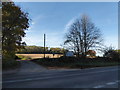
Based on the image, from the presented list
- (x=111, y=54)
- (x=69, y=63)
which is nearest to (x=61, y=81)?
(x=69, y=63)

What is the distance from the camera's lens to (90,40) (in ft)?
95.1

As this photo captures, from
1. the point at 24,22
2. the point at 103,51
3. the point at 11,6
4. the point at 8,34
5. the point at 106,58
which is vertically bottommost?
the point at 106,58

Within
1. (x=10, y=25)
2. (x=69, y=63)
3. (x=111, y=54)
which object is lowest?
(x=69, y=63)

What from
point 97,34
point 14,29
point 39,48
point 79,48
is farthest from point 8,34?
point 39,48

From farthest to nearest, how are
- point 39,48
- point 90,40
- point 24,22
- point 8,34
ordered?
point 39,48
point 90,40
point 24,22
point 8,34

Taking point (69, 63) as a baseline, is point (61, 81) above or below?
above

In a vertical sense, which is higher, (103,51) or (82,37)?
(82,37)

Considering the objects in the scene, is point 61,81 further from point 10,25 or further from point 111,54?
point 111,54

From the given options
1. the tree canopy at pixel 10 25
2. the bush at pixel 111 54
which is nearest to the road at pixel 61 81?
the tree canopy at pixel 10 25

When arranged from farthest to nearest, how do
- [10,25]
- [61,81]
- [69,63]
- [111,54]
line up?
[111,54]
[69,63]
[10,25]
[61,81]

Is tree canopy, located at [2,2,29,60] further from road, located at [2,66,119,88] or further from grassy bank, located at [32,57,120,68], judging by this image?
grassy bank, located at [32,57,120,68]

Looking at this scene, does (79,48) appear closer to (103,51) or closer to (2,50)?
(103,51)

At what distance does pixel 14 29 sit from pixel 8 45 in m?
2.17

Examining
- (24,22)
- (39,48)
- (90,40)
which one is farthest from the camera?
(39,48)
